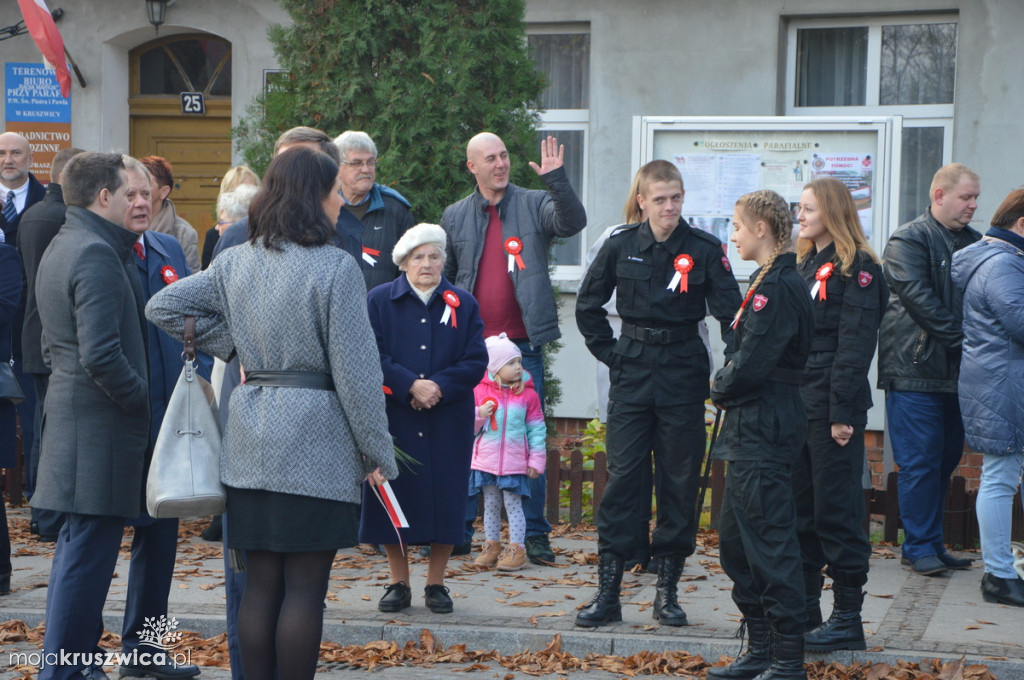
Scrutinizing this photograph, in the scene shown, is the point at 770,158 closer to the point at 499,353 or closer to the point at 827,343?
the point at 499,353

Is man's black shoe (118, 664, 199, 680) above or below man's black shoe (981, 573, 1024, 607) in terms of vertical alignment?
below

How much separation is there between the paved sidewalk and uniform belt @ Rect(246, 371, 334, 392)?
1.82 metres

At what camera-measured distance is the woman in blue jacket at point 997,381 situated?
6.73 metres

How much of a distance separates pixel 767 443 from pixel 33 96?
10.1 m

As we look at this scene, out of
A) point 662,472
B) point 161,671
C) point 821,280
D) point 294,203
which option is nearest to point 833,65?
point 821,280

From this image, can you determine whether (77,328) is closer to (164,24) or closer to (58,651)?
(58,651)

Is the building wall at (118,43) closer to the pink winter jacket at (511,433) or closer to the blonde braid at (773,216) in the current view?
the pink winter jacket at (511,433)

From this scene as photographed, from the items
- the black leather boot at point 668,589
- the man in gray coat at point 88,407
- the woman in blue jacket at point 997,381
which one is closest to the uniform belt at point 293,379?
the man in gray coat at point 88,407

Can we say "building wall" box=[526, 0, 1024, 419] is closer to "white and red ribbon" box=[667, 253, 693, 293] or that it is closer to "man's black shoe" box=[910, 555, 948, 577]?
"man's black shoe" box=[910, 555, 948, 577]

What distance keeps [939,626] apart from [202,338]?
12.3 ft

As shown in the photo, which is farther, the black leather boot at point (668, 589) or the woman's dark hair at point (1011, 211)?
the woman's dark hair at point (1011, 211)

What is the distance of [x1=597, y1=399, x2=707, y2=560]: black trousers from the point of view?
6.19 meters

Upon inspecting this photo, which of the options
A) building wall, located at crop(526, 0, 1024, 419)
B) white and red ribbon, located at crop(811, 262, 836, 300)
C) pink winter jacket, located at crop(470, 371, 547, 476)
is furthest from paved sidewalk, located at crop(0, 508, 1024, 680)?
building wall, located at crop(526, 0, 1024, 419)

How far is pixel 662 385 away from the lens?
6180 mm
